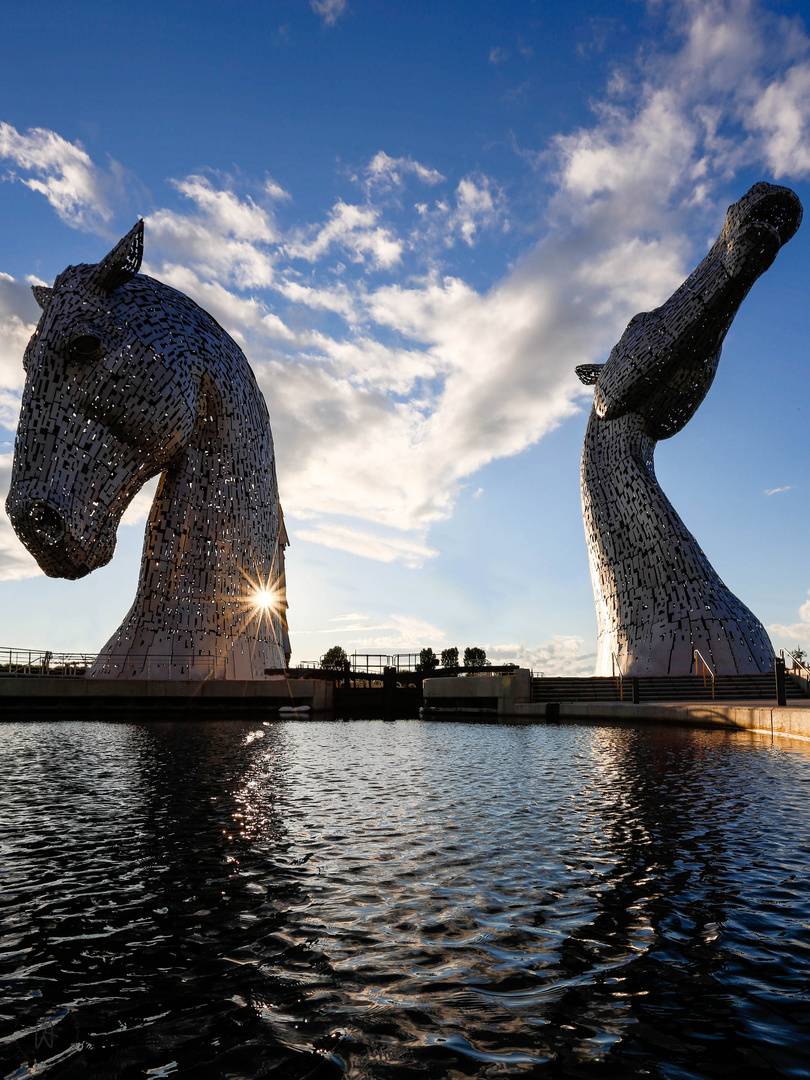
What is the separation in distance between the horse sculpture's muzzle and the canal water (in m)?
13.5

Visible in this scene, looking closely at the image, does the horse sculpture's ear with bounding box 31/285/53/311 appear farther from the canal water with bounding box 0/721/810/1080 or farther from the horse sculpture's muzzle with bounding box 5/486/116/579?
the canal water with bounding box 0/721/810/1080

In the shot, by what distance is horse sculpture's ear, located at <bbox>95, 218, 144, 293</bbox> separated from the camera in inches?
829

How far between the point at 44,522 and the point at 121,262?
26.6 feet

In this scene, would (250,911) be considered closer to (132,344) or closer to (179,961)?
(179,961)

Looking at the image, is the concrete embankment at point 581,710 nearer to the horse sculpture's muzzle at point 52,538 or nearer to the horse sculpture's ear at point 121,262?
the horse sculpture's muzzle at point 52,538

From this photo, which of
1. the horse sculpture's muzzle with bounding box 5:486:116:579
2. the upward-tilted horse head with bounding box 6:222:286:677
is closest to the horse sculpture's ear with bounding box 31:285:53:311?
the upward-tilted horse head with bounding box 6:222:286:677

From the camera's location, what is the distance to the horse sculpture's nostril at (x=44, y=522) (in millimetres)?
19641

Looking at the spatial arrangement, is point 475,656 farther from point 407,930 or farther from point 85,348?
point 407,930

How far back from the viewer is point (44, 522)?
19906 millimetres

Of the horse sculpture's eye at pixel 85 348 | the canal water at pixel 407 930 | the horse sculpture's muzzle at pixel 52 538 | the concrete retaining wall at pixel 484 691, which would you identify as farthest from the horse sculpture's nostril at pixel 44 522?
the canal water at pixel 407 930

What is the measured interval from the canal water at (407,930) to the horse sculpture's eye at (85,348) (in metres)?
15.5

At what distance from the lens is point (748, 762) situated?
9.45 m

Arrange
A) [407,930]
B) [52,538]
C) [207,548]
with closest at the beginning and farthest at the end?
[407,930], [52,538], [207,548]

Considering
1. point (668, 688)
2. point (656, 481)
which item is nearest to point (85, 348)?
point (656, 481)
